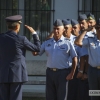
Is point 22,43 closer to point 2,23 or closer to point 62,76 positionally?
point 62,76

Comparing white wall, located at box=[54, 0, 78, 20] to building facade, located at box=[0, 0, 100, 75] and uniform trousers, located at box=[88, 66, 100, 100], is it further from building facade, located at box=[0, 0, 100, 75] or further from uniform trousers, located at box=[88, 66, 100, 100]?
uniform trousers, located at box=[88, 66, 100, 100]

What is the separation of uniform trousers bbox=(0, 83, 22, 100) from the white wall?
4.63 metres

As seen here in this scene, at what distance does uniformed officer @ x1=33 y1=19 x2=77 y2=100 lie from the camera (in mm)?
8820

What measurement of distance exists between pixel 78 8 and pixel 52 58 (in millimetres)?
4016

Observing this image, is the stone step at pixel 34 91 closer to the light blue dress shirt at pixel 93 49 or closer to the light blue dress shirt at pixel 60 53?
the light blue dress shirt at pixel 60 53

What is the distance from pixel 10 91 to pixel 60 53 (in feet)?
3.73

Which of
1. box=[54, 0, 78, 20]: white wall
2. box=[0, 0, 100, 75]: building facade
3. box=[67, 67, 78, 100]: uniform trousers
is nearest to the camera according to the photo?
box=[67, 67, 78, 100]: uniform trousers

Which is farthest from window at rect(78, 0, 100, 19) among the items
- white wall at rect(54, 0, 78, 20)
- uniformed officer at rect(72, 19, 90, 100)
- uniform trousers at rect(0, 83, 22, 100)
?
uniform trousers at rect(0, 83, 22, 100)

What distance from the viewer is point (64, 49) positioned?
348 inches

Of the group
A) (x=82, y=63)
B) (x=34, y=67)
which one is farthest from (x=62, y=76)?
(x=34, y=67)

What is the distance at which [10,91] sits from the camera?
832cm

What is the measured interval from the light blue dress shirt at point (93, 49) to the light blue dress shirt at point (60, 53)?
0.26 meters

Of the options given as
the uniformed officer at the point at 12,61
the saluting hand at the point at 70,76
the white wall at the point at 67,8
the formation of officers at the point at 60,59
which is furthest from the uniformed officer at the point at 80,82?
the white wall at the point at 67,8

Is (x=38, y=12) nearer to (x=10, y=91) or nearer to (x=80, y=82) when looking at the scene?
(x=80, y=82)
